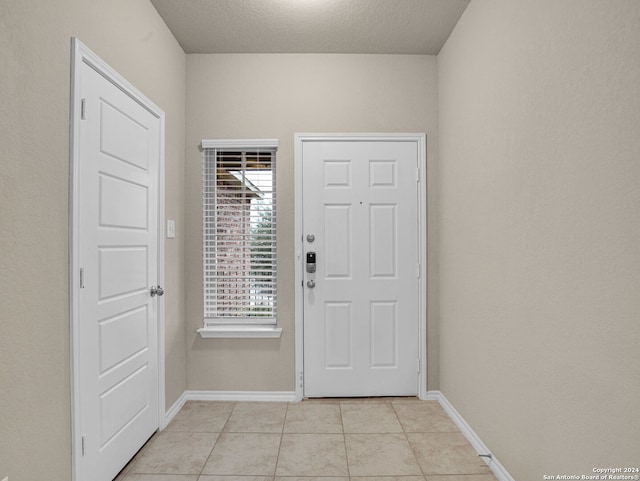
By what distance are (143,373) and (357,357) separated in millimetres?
1494

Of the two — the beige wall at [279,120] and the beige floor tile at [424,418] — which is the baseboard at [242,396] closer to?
the beige wall at [279,120]

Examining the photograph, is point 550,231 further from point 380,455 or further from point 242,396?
point 242,396

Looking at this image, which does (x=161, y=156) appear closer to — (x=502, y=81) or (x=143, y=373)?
(x=143, y=373)

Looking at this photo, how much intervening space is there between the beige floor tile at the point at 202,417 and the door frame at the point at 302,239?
56 cm

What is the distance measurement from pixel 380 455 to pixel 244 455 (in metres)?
0.77

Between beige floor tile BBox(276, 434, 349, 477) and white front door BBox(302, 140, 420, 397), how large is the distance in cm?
58

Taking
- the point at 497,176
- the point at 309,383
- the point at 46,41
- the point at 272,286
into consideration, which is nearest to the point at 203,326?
the point at 272,286

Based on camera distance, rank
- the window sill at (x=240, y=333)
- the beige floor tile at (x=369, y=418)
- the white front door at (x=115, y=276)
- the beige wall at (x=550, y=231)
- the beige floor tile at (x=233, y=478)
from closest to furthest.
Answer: the beige wall at (x=550, y=231), the white front door at (x=115, y=276), the beige floor tile at (x=233, y=478), the beige floor tile at (x=369, y=418), the window sill at (x=240, y=333)

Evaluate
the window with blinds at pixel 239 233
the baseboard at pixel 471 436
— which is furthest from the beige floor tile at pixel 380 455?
the window with blinds at pixel 239 233

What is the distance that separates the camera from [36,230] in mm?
1369

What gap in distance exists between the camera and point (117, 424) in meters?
1.89

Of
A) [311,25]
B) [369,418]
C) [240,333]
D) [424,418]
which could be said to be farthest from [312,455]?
[311,25]

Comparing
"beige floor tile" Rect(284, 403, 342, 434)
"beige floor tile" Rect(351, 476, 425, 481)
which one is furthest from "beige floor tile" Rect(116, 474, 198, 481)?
"beige floor tile" Rect(351, 476, 425, 481)

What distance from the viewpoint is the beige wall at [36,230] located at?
124 centimetres
